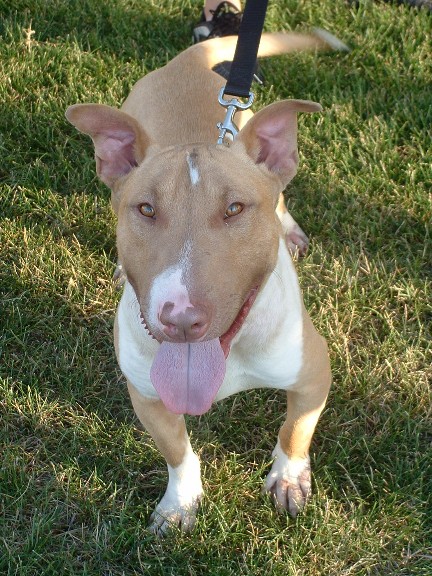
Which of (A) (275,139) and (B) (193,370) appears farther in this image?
(A) (275,139)

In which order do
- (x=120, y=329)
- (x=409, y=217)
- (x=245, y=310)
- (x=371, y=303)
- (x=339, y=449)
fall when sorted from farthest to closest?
(x=409, y=217)
(x=371, y=303)
(x=339, y=449)
(x=120, y=329)
(x=245, y=310)

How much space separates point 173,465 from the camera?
363 centimetres

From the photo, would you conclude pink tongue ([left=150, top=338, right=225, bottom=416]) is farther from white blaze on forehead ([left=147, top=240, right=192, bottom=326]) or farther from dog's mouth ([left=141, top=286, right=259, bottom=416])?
white blaze on forehead ([left=147, top=240, right=192, bottom=326])

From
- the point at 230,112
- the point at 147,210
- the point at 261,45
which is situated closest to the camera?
the point at 147,210

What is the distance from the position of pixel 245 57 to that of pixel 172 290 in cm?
150

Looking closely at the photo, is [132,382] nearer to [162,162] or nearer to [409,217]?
[162,162]

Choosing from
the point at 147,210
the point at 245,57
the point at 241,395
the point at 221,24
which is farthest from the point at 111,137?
the point at 221,24

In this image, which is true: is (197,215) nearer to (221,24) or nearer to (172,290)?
(172,290)

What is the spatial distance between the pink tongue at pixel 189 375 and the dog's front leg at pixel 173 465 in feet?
1.37

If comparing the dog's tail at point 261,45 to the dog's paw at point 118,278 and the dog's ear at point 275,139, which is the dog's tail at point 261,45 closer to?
the dog's paw at point 118,278

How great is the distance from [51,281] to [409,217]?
6.91ft

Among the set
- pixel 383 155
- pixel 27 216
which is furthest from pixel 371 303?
pixel 27 216

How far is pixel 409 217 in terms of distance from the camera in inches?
197

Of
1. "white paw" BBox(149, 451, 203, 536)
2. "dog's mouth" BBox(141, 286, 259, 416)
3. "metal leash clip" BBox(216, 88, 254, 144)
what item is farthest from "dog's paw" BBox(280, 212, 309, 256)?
"dog's mouth" BBox(141, 286, 259, 416)
